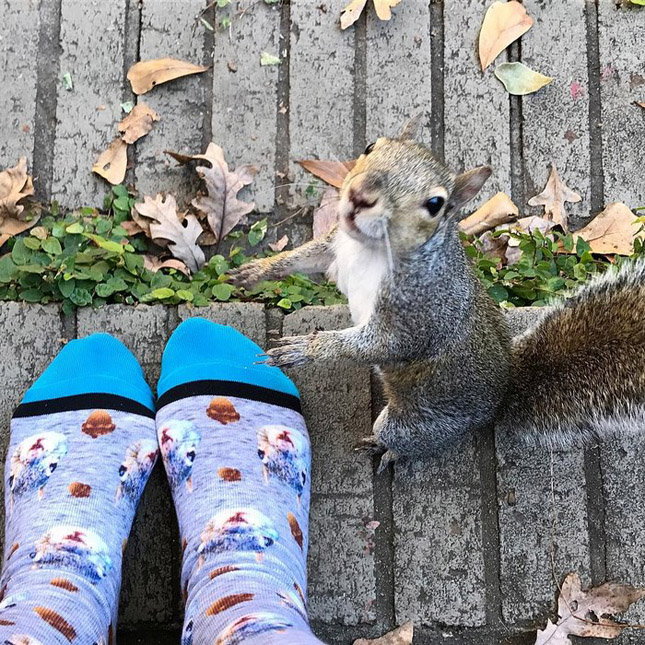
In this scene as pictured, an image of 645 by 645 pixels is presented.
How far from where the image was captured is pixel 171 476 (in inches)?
72.6

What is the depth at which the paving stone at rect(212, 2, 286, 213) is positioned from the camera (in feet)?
6.85

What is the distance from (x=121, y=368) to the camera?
6.07 feet

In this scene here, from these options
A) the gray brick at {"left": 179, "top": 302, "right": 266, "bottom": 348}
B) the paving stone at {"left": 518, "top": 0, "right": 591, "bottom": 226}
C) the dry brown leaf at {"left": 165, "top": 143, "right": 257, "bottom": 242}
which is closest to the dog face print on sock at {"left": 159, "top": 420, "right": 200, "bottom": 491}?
the gray brick at {"left": 179, "top": 302, "right": 266, "bottom": 348}

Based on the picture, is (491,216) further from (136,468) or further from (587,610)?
(136,468)

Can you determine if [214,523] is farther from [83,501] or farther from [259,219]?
[259,219]

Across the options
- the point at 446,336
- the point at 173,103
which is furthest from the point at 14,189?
the point at 446,336

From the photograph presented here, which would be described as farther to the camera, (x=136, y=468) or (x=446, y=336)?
(x=136, y=468)

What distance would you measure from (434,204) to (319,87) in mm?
774

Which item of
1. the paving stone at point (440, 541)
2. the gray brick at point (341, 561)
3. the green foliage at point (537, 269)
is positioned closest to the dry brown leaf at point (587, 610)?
the paving stone at point (440, 541)

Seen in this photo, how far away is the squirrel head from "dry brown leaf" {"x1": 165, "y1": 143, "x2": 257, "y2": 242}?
56 centimetres

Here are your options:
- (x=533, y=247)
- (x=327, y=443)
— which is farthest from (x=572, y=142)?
(x=327, y=443)

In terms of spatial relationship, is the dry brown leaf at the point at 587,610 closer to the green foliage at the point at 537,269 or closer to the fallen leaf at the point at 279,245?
the green foliage at the point at 537,269

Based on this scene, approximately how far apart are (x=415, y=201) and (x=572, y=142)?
85 cm

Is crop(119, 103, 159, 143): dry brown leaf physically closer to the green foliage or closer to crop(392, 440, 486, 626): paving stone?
the green foliage
